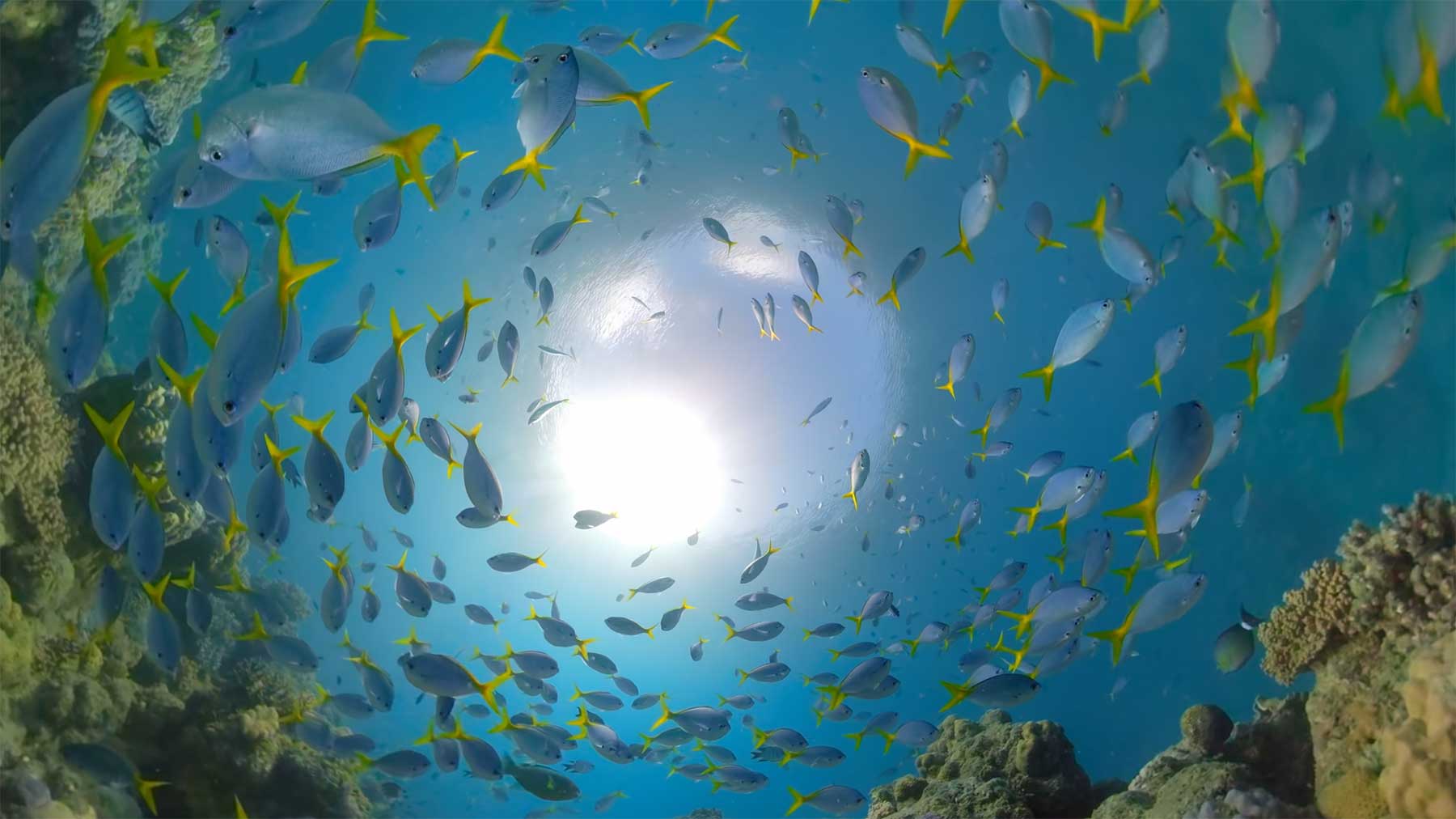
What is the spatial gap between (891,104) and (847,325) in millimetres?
10798

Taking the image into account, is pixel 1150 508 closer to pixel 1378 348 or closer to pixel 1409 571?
pixel 1378 348

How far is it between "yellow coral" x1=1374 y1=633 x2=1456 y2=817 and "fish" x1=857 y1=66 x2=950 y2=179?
11.4 ft

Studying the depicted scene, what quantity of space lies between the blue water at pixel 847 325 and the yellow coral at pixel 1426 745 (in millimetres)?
6622

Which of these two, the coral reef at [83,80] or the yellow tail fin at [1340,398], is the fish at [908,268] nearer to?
Result: the yellow tail fin at [1340,398]

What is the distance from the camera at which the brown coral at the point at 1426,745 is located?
255cm

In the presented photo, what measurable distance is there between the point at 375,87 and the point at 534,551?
1685cm

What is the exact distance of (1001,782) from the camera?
439 cm

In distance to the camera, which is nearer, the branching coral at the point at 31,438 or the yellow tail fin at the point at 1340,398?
the yellow tail fin at the point at 1340,398

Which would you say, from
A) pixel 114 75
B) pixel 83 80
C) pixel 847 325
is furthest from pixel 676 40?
pixel 847 325

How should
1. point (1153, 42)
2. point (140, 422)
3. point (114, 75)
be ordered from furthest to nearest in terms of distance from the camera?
point (140, 422) → point (1153, 42) → point (114, 75)

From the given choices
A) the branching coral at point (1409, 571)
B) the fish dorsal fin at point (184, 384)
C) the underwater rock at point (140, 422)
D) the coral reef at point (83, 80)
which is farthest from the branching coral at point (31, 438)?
the branching coral at point (1409, 571)

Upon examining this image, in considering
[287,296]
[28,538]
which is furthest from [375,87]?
[287,296]

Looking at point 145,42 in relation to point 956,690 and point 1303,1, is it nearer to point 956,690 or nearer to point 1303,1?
point 956,690

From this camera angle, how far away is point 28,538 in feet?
18.0
